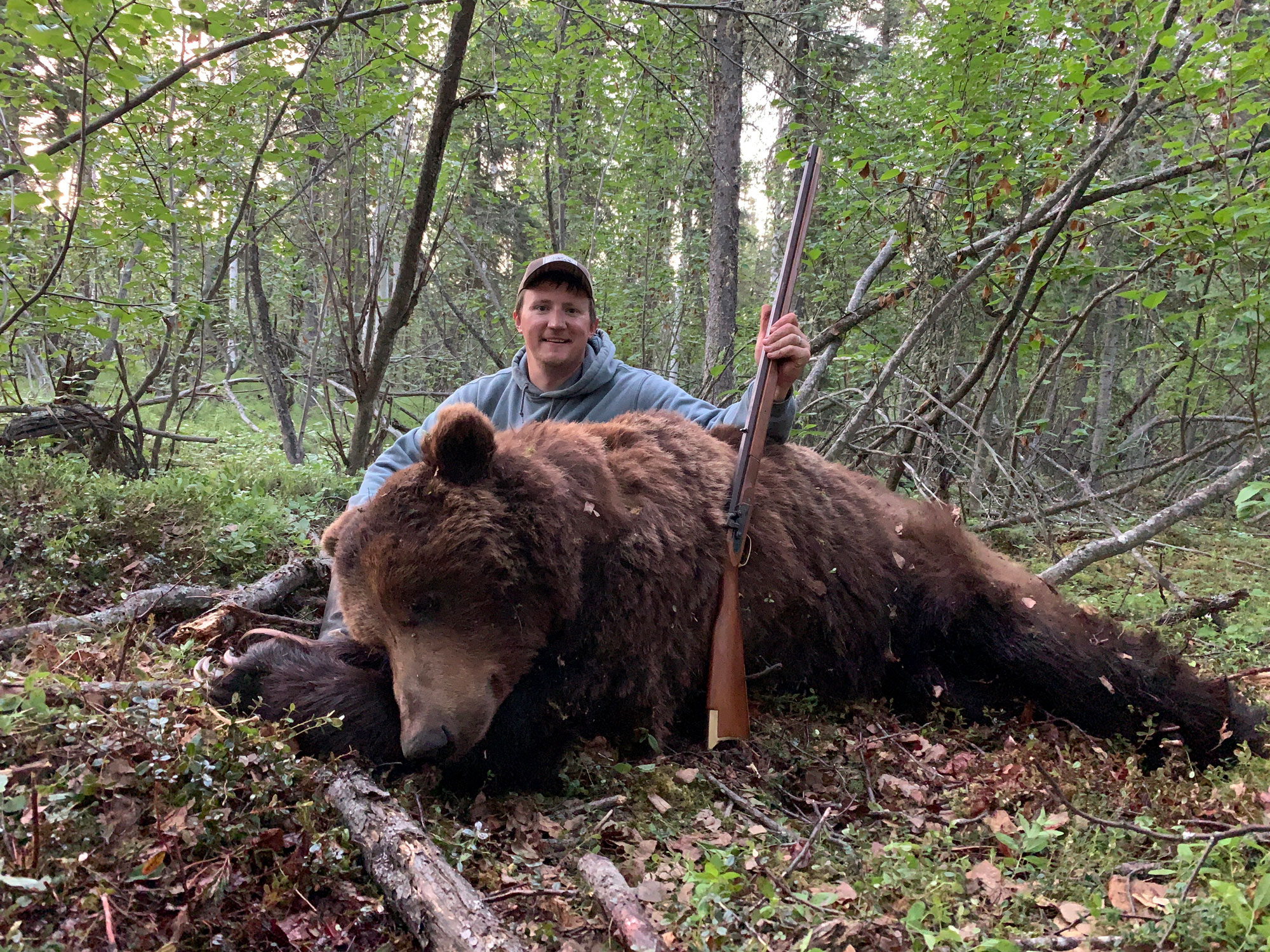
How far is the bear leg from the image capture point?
2.67 metres

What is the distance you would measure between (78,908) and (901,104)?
8.04m

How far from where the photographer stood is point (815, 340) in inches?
256

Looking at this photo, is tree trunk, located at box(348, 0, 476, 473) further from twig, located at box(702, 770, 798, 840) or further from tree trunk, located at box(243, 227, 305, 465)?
twig, located at box(702, 770, 798, 840)

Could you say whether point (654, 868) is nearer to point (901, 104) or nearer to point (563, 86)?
point (901, 104)

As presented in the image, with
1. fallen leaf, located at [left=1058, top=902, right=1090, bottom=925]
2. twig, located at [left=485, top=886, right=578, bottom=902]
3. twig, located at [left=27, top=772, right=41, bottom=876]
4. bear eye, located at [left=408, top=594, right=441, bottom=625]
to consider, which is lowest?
fallen leaf, located at [left=1058, top=902, right=1090, bottom=925]

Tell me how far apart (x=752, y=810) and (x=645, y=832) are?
1.46ft

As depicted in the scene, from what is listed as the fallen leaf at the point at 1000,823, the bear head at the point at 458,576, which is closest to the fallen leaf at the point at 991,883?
the fallen leaf at the point at 1000,823

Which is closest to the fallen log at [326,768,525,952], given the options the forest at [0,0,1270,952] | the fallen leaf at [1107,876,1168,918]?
the forest at [0,0,1270,952]

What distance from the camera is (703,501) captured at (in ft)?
11.2

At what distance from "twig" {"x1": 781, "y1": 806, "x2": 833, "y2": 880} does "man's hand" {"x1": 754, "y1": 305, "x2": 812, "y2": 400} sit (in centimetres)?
195

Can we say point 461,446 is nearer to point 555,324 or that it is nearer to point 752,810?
→ point 752,810

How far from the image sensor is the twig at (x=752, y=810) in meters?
2.59

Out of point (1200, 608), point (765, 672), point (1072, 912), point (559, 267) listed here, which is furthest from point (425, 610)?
point (1200, 608)

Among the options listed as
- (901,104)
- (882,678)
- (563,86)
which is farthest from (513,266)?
(882,678)
